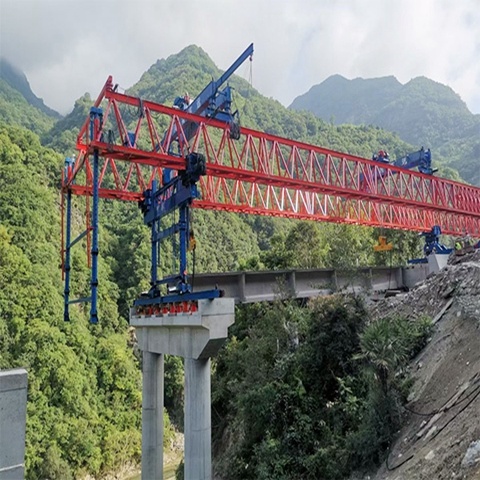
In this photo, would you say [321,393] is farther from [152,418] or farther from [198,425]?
[152,418]

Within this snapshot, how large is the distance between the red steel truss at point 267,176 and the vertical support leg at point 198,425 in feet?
22.6

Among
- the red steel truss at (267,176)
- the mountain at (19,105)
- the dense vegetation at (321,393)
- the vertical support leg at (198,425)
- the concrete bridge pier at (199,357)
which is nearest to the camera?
the dense vegetation at (321,393)

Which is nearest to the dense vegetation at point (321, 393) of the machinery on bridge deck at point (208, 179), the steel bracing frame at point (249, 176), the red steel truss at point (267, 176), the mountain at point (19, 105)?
the machinery on bridge deck at point (208, 179)

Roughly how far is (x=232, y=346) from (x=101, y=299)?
124ft

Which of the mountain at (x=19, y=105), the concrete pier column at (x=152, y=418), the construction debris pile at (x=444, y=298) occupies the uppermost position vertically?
the mountain at (x=19, y=105)

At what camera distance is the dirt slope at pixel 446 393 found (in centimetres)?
720

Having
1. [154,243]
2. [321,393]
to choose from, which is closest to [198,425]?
[321,393]

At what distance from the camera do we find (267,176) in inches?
849

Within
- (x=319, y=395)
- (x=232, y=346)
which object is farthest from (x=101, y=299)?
(x=319, y=395)

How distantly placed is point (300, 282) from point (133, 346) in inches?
1664

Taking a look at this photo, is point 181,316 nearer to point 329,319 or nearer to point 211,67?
point 329,319

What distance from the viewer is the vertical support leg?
10844mm

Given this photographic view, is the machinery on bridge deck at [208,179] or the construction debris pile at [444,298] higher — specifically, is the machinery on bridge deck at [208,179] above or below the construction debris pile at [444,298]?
above

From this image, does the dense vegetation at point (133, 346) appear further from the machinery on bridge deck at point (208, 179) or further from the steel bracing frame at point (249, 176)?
the machinery on bridge deck at point (208, 179)
